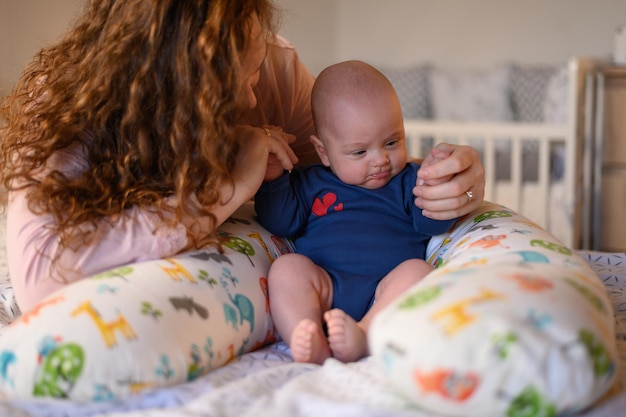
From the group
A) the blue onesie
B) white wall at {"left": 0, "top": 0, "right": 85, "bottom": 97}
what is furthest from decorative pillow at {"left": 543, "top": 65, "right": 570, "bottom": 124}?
the blue onesie

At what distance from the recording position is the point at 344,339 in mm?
1048

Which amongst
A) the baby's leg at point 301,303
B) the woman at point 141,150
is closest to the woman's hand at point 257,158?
the woman at point 141,150

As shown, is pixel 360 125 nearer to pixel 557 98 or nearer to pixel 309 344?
pixel 309 344

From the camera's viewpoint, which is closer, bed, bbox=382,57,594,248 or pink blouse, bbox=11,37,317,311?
→ pink blouse, bbox=11,37,317,311

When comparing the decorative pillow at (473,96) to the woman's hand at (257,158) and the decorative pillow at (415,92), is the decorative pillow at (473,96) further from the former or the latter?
the woman's hand at (257,158)

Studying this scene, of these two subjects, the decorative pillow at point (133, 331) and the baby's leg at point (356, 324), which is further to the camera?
the baby's leg at point (356, 324)

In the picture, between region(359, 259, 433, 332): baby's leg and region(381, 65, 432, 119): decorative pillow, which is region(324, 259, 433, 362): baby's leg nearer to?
region(359, 259, 433, 332): baby's leg

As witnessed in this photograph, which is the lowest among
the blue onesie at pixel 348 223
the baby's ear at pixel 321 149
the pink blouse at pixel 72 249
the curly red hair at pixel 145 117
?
the blue onesie at pixel 348 223

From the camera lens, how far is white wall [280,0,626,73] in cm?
407

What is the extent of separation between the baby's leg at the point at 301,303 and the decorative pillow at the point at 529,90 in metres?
2.99

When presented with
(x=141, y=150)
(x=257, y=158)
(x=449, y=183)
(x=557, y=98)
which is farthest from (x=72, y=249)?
(x=557, y=98)

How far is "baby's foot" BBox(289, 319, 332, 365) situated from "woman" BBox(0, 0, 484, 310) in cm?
21

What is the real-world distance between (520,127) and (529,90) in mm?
808

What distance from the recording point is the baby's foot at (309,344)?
3.40ft
